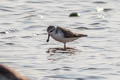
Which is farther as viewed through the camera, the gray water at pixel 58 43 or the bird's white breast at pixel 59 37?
the bird's white breast at pixel 59 37

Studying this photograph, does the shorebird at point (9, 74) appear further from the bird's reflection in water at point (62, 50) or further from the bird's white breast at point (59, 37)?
the bird's white breast at point (59, 37)

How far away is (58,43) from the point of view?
17844mm

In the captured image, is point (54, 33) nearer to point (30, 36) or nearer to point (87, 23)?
point (30, 36)

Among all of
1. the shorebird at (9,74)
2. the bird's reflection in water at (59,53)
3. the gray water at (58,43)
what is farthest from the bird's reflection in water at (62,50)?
the shorebird at (9,74)

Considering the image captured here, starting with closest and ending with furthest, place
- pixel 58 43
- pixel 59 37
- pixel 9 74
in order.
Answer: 1. pixel 9 74
2. pixel 59 37
3. pixel 58 43

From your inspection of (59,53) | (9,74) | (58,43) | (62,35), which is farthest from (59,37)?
(9,74)

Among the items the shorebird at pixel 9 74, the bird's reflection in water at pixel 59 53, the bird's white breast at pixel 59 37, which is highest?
the shorebird at pixel 9 74

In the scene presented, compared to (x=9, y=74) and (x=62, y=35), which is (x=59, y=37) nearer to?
(x=62, y=35)

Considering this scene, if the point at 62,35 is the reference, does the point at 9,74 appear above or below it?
above

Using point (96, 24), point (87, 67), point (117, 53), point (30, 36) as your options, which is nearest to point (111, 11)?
point (96, 24)

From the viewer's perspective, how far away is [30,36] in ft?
57.9

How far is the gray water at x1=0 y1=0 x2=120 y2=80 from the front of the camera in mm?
13414

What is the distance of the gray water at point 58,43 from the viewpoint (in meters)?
13.4

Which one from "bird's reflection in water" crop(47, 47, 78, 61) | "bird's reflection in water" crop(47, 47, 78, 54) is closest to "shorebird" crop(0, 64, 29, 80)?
"bird's reflection in water" crop(47, 47, 78, 61)
